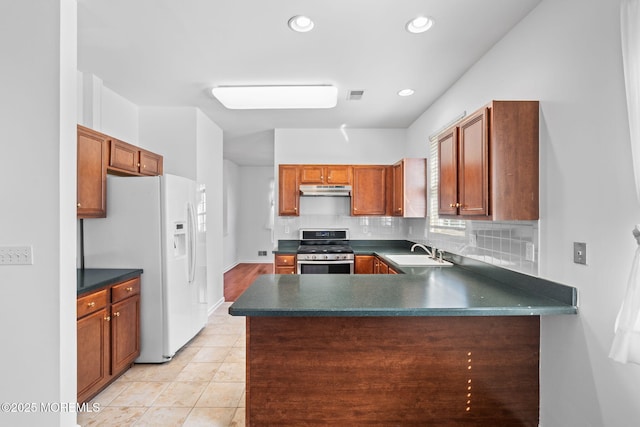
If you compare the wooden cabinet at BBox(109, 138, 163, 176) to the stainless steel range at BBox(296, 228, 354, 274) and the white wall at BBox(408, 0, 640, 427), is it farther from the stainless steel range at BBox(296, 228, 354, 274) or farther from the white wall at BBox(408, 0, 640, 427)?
the white wall at BBox(408, 0, 640, 427)

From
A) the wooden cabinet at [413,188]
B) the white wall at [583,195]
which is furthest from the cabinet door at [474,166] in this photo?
the wooden cabinet at [413,188]

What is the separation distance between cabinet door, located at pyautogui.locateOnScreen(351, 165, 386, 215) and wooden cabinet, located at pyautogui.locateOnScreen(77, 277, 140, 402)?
2952mm

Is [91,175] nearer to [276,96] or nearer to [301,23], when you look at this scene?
[276,96]

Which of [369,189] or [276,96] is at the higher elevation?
[276,96]

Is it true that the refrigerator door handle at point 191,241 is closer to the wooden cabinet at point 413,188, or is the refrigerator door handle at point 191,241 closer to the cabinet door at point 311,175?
the cabinet door at point 311,175

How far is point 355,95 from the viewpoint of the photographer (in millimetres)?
3387

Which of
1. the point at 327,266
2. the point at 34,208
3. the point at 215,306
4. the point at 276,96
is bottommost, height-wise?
the point at 215,306

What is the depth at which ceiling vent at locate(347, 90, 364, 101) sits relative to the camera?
3.28 metres

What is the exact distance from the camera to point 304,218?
4.84 m

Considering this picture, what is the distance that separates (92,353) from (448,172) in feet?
10.0

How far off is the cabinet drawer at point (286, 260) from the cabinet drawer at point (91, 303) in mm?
2096

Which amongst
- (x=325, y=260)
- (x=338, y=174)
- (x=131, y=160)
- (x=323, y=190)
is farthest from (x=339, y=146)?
(x=131, y=160)

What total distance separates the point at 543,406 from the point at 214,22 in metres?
3.24

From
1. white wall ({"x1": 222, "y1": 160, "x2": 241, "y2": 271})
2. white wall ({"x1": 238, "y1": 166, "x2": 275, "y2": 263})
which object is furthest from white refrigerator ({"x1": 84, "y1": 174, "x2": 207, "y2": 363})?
white wall ({"x1": 238, "y1": 166, "x2": 275, "y2": 263})
